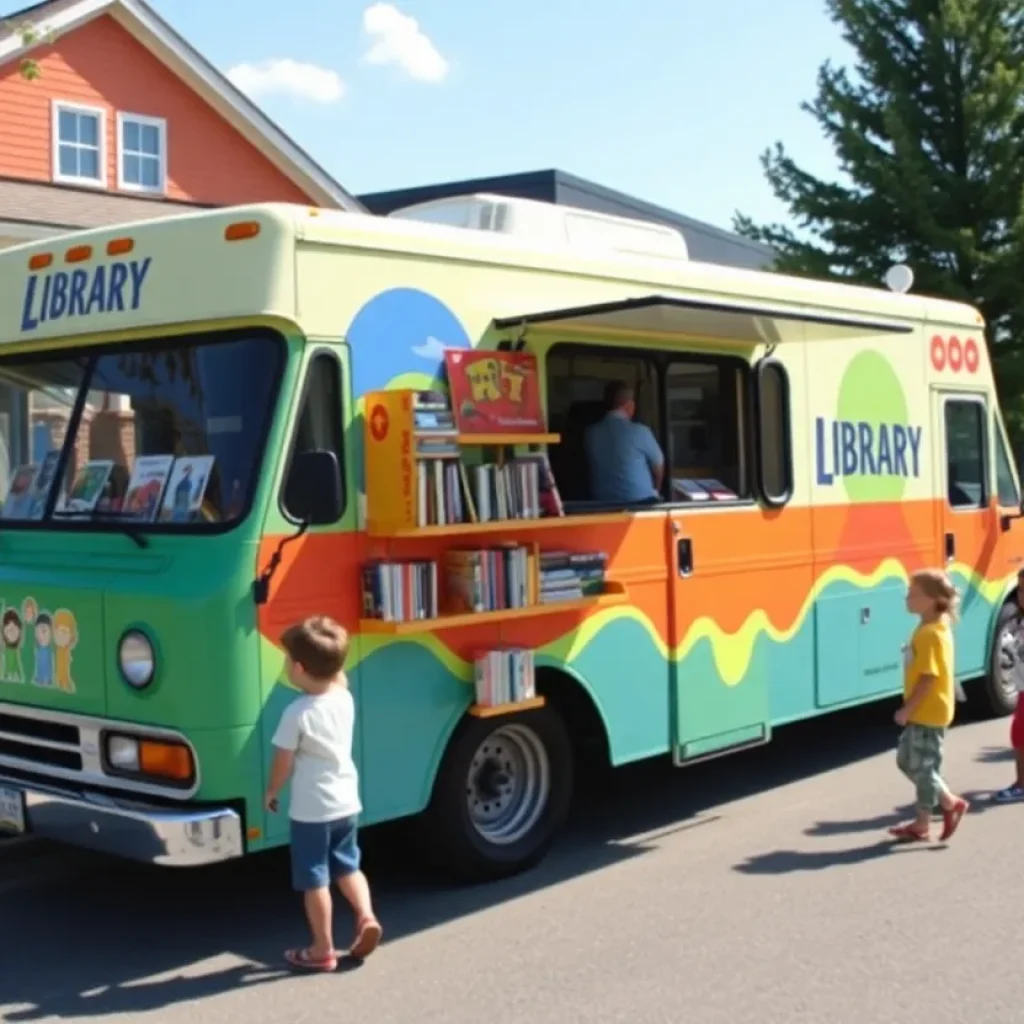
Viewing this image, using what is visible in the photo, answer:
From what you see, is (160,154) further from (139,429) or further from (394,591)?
(394,591)

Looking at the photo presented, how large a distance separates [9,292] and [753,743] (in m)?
4.10

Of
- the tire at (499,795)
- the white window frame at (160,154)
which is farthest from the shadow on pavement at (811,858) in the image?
the white window frame at (160,154)

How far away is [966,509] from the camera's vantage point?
9586mm

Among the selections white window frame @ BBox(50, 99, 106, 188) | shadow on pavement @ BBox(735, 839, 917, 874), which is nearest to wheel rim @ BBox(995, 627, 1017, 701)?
shadow on pavement @ BBox(735, 839, 917, 874)

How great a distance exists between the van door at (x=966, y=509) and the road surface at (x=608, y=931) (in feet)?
6.76

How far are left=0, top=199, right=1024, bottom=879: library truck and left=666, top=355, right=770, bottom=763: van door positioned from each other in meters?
0.02

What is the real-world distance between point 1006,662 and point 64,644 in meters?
6.57

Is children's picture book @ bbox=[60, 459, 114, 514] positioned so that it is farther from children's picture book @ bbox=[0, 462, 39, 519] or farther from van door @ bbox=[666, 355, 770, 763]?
van door @ bbox=[666, 355, 770, 763]

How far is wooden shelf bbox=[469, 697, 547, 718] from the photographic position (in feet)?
20.1

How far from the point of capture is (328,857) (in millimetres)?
5301

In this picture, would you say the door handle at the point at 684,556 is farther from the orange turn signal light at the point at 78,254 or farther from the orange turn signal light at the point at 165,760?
the orange turn signal light at the point at 78,254

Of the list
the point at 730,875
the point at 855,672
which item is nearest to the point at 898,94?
the point at 855,672

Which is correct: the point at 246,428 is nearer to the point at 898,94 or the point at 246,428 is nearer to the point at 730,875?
the point at 730,875

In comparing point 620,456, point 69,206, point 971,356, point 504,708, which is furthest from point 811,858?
point 69,206
